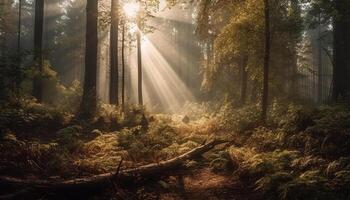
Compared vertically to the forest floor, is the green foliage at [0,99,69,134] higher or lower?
higher

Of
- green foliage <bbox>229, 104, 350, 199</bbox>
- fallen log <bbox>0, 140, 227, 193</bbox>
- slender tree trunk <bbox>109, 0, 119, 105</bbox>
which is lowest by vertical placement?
fallen log <bbox>0, 140, 227, 193</bbox>

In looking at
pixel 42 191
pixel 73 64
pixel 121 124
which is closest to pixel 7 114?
pixel 121 124

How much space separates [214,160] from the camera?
432 inches

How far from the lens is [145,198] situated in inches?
322

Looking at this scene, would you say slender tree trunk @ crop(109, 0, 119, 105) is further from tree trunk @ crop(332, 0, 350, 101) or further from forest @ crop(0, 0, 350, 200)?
tree trunk @ crop(332, 0, 350, 101)

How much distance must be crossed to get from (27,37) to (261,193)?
71.6 m

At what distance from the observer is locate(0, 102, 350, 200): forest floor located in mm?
7772

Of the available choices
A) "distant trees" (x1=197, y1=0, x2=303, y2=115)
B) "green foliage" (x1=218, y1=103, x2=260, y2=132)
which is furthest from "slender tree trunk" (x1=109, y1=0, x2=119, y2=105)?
"green foliage" (x1=218, y1=103, x2=260, y2=132)

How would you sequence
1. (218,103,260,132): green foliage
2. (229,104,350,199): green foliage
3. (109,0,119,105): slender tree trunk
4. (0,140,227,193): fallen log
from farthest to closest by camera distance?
(109,0,119,105): slender tree trunk, (218,103,260,132): green foliage, (0,140,227,193): fallen log, (229,104,350,199): green foliage

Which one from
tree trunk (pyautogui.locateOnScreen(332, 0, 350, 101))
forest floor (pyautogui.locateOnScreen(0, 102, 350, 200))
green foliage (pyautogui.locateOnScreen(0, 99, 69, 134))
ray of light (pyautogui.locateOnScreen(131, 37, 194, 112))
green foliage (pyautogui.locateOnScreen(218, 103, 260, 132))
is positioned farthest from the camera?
ray of light (pyautogui.locateOnScreen(131, 37, 194, 112))

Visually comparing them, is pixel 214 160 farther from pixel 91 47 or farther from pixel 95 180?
pixel 91 47

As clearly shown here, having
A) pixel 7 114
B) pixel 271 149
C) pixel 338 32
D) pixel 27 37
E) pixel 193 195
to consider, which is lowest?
pixel 193 195

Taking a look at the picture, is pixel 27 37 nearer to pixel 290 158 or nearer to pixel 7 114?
pixel 7 114

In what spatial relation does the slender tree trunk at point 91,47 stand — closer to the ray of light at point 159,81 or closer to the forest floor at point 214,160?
the forest floor at point 214,160
